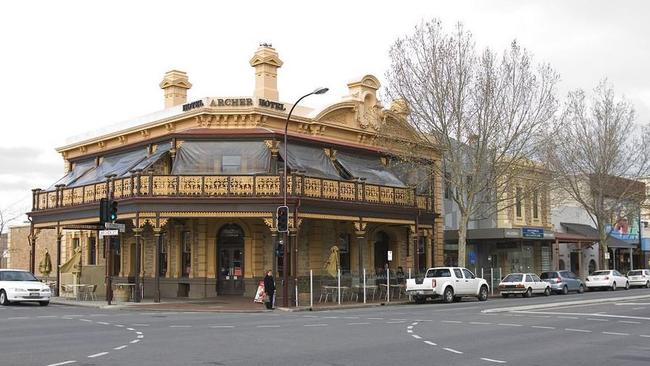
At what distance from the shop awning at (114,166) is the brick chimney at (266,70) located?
624cm

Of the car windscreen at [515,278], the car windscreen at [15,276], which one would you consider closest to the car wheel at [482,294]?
the car windscreen at [515,278]

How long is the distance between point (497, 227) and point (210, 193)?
21.7 m

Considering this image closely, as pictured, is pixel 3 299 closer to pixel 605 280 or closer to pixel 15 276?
pixel 15 276

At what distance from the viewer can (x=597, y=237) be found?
5188cm

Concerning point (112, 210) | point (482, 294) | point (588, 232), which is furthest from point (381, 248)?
point (588, 232)

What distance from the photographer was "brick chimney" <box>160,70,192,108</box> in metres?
39.2

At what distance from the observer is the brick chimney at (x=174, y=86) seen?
39188 mm

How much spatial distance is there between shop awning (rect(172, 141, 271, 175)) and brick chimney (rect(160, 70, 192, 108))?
7.38m

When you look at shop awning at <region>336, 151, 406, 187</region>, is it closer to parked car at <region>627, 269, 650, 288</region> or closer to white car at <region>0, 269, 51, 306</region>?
white car at <region>0, 269, 51, 306</region>

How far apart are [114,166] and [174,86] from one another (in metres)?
5.97

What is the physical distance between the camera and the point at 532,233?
43.7 m

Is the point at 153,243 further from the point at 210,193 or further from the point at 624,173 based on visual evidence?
the point at 624,173

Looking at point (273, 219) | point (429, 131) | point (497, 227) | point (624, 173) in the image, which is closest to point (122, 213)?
point (273, 219)

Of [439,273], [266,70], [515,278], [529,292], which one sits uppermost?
[266,70]
